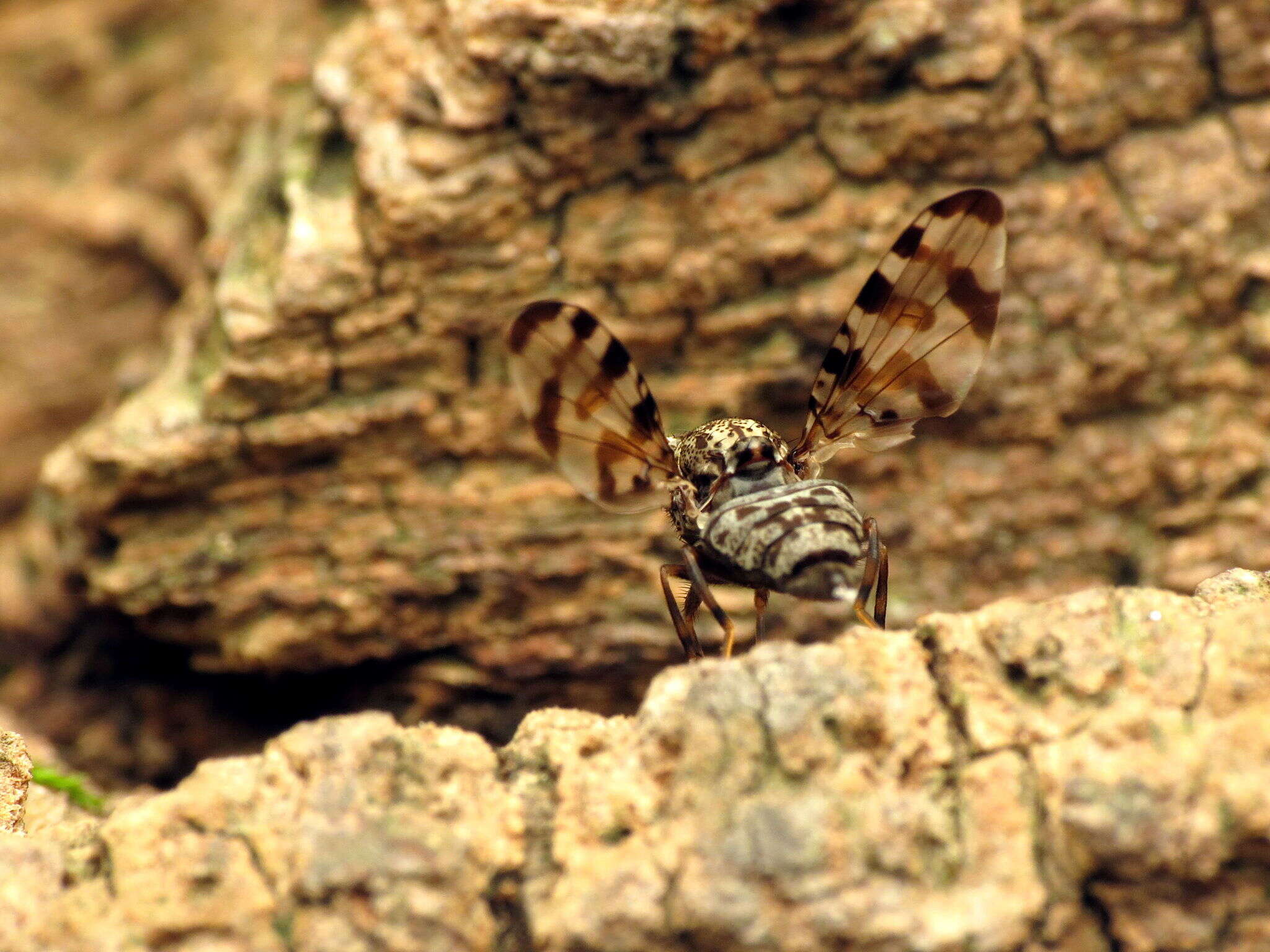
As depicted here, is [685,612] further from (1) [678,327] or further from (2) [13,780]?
(2) [13,780]

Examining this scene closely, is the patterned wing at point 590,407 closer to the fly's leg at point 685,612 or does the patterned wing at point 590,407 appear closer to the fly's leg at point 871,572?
the fly's leg at point 685,612

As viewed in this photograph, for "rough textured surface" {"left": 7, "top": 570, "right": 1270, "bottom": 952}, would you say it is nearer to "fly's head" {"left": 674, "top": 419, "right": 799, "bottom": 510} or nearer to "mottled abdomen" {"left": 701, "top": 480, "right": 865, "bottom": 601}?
"mottled abdomen" {"left": 701, "top": 480, "right": 865, "bottom": 601}

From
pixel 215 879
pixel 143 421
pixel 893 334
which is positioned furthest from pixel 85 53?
pixel 215 879

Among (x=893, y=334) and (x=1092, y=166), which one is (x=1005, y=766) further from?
(x=1092, y=166)

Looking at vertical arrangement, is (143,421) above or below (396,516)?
above

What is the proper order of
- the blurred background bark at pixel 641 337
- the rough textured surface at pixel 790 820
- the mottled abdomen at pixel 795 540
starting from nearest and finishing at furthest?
the rough textured surface at pixel 790 820, the mottled abdomen at pixel 795 540, the blurred background bark at pixel 641 337

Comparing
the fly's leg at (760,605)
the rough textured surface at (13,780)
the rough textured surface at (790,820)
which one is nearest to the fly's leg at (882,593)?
the fly's leg at (760,605)

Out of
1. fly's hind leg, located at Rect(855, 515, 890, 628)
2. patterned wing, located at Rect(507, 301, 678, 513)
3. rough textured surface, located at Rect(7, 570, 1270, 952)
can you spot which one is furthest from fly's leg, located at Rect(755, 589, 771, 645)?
rough textured surface, located at Rect(7, 570, 1270, 952)
